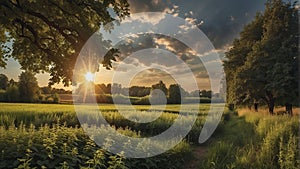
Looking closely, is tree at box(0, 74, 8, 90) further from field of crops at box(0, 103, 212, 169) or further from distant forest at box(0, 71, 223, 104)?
field of crops at box(0, 103, 212, 169)

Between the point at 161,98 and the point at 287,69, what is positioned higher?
the point at 287,69

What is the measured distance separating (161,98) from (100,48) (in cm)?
2564

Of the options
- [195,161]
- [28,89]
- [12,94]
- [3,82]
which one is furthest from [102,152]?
[3,82]

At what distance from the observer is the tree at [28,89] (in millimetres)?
29752

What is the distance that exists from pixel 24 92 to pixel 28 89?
0.69 meters

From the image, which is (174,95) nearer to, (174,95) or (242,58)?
(174,95)

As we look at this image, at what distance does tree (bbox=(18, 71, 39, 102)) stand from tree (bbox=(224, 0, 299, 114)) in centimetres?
2262

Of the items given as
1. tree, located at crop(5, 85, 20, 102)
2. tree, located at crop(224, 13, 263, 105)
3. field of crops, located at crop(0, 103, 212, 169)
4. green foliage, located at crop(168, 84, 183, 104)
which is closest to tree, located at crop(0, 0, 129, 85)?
field of crops, located at crop(0, 103, 212, 169)

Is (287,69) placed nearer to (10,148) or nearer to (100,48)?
(100,48)

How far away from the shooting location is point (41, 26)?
31.9ft

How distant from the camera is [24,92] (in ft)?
98.3

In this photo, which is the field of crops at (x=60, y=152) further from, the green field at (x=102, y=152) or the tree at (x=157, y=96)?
the tree at (x=157, y=96)

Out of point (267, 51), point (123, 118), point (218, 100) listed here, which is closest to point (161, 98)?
point (218, 100)

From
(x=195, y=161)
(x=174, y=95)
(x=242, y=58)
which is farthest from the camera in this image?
(x=174, y=95)
